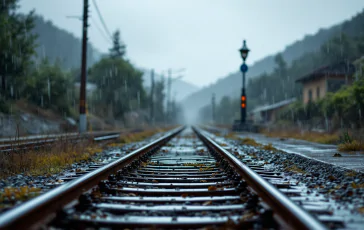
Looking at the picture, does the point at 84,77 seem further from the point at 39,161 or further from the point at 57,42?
the point at 57,42

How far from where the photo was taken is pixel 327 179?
202 inches

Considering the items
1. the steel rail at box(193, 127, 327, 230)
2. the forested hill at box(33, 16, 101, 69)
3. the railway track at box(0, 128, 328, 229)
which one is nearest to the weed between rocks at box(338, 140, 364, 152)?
the railway track at box(0, 128, 328, 229)

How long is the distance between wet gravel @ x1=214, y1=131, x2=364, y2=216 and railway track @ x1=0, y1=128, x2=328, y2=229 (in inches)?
16.0

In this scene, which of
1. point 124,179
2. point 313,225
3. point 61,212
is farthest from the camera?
point 124,179

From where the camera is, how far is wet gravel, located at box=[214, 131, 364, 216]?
3826 millimetres

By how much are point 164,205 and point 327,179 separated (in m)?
2.73

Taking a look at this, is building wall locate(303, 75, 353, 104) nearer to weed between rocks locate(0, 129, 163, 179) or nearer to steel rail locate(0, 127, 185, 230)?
weed between rocks locate(0, 129, 163, 179)

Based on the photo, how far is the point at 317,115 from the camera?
95.2ft

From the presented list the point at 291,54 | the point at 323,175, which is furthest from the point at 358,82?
the point at 291,54

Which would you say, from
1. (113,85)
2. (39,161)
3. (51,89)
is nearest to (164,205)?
(39,161)

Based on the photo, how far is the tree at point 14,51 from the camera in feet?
62.5

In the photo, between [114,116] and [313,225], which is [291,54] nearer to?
[114,116]

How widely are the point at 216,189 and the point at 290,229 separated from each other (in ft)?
5.37

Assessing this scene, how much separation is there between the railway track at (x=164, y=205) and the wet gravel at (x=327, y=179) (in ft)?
1.33
